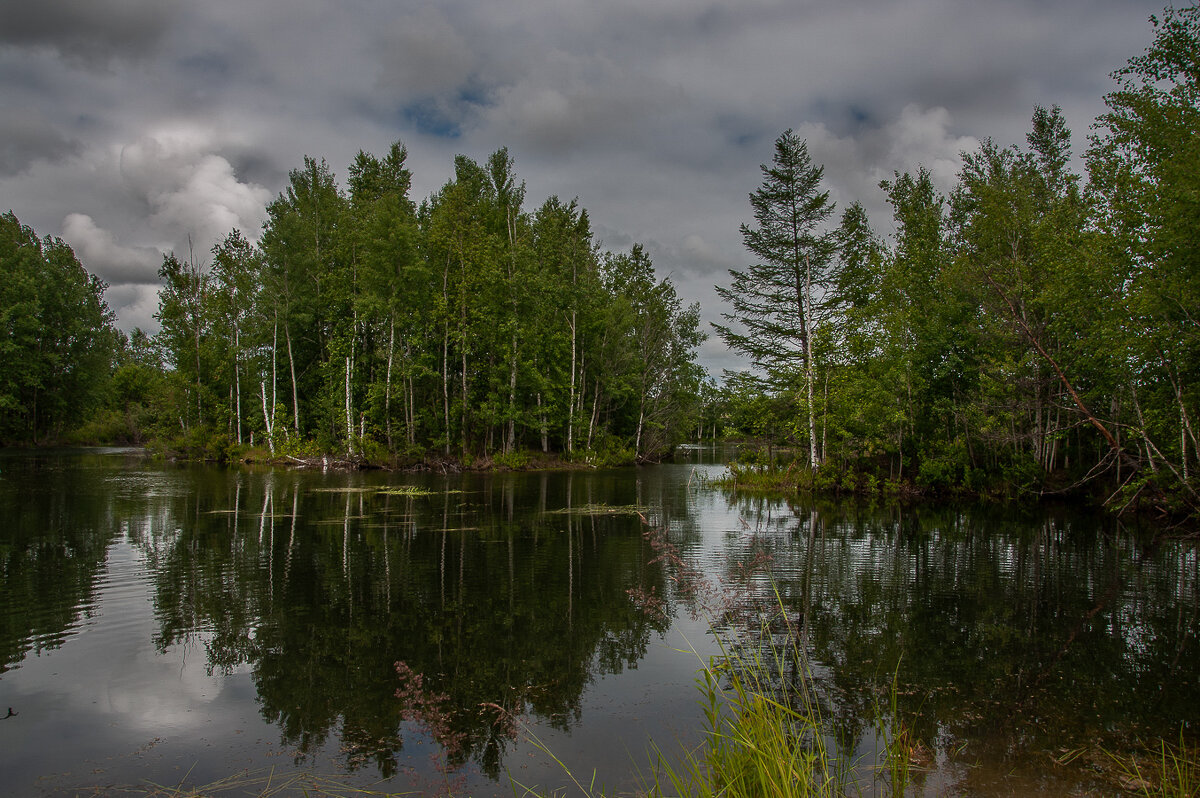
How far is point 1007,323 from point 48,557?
79.0 ft

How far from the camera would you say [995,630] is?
836 cm

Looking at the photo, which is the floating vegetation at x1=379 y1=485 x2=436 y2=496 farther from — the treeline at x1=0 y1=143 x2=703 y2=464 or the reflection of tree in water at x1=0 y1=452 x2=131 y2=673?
the treeline at x1=0 y1=143 x2=703 y2=464

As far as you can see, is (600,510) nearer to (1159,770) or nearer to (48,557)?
(48,557)

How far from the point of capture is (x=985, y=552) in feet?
45.3

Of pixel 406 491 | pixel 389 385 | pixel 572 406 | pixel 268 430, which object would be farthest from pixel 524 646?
pixel 268 430

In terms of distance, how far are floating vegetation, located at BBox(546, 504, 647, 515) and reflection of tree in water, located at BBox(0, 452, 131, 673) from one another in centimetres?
1030

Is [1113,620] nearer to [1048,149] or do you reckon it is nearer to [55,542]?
[55,542]

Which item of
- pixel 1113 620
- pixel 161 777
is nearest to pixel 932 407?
pixel 1113 620

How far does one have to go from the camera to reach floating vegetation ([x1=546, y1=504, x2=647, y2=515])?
18.8 m

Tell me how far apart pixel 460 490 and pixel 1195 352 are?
2089cm

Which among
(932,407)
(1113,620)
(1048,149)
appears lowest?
(1113,620)

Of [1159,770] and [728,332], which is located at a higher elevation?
[728,332]

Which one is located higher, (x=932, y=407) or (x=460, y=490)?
(x=932, y=407)

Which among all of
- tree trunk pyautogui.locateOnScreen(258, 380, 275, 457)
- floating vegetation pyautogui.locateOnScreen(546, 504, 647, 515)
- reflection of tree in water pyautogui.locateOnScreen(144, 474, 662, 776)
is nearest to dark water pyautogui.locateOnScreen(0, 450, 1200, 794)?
reflection of tree in water pyautogui.locateOnScreen(144, 474, 662, 776)
